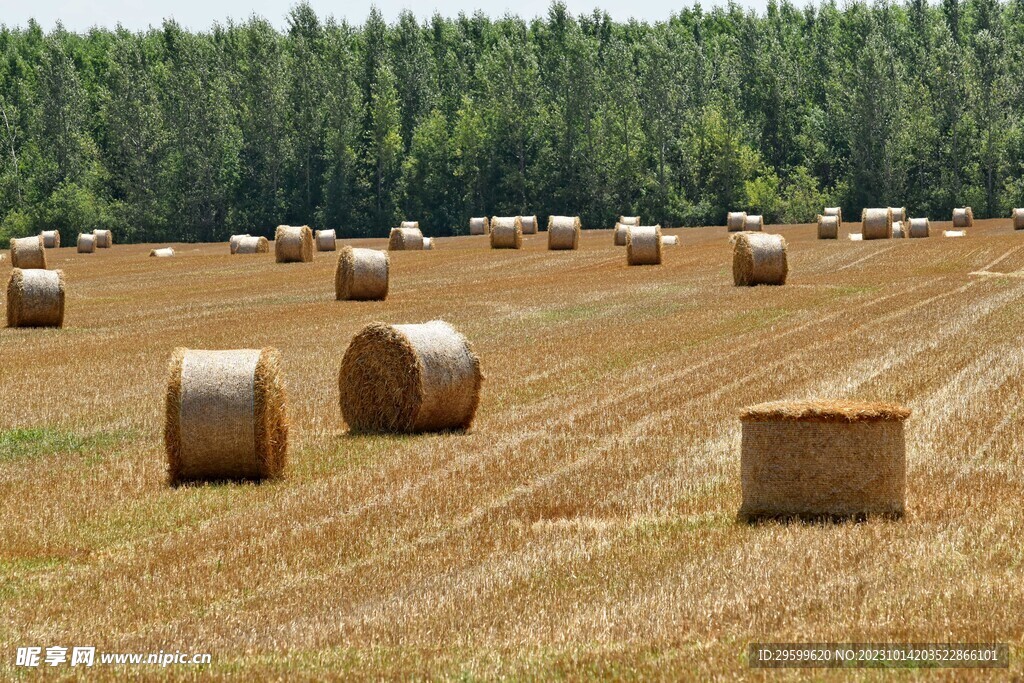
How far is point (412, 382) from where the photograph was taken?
1662 cm

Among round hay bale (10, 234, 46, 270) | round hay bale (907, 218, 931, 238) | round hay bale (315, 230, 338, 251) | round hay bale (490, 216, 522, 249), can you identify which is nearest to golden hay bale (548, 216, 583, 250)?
round hay bale (490, 216, 522, 249)

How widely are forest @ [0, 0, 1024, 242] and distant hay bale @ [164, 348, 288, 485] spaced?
89.8m

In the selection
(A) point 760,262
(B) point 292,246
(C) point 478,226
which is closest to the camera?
(A) point 760,262

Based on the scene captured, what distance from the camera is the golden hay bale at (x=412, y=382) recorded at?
16.6m

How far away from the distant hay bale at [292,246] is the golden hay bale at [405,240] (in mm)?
9139

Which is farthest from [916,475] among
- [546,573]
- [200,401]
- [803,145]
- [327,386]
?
[803,145]

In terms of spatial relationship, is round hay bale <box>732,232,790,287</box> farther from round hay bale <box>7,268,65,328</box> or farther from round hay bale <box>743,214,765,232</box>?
round hay bale <box>743,214,765,232</box>

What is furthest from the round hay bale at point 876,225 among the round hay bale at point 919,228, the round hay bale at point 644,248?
the round hay bale at point 644,248

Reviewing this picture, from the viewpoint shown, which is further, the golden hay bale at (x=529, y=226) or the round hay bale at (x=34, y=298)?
the golden hay bale at (x=529, y=226)

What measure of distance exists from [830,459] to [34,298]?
2296 centimetres

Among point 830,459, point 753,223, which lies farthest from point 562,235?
point 830,459

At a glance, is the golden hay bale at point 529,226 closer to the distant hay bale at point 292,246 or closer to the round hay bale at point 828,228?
the round hay bale at point 828,228

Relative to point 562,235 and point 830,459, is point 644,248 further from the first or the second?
point 830,459

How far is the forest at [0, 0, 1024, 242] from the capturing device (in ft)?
339
